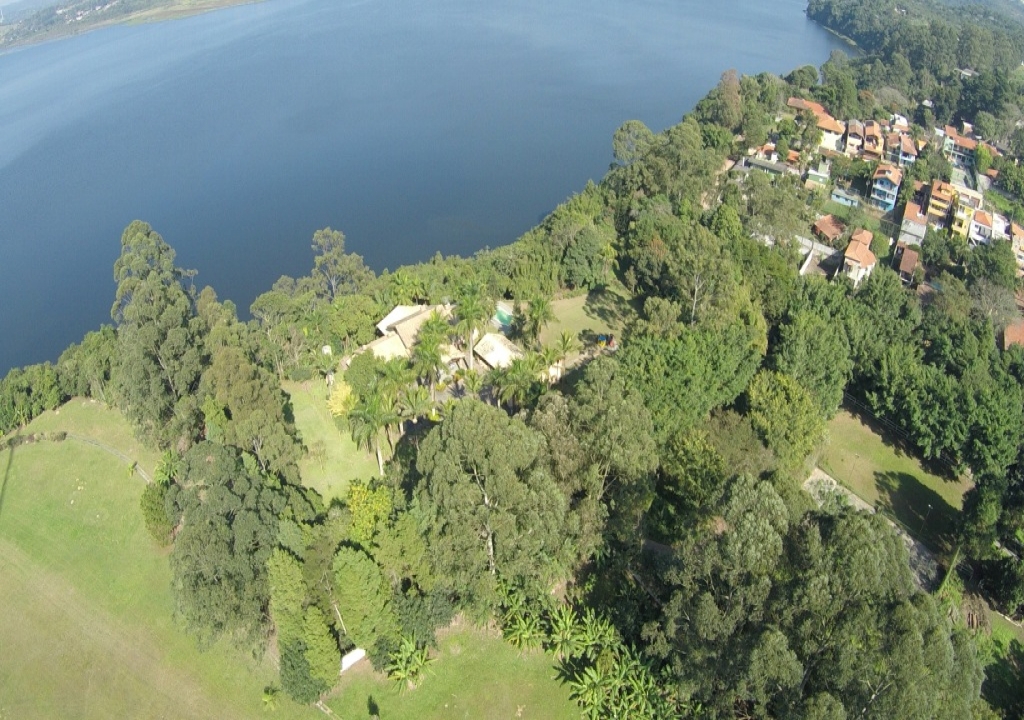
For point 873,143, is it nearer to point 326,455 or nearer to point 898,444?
point 898,444

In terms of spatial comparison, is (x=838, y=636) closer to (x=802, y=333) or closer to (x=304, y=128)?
(x=802, y=333)

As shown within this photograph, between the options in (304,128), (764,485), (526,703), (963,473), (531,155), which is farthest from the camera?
(304,128)

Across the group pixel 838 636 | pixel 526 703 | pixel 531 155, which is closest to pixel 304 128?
pixel 531 155

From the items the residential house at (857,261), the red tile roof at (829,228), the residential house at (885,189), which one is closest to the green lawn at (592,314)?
the residential house at (857,261)

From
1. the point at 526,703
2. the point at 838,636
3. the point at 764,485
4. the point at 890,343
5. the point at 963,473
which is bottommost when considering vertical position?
the point at 963,473

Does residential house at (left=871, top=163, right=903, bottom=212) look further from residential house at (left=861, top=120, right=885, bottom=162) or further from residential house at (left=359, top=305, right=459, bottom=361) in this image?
residential house at (left=359, top=305, right=459, bottom=361)

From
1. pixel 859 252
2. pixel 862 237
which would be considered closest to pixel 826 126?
pixel 862 237
